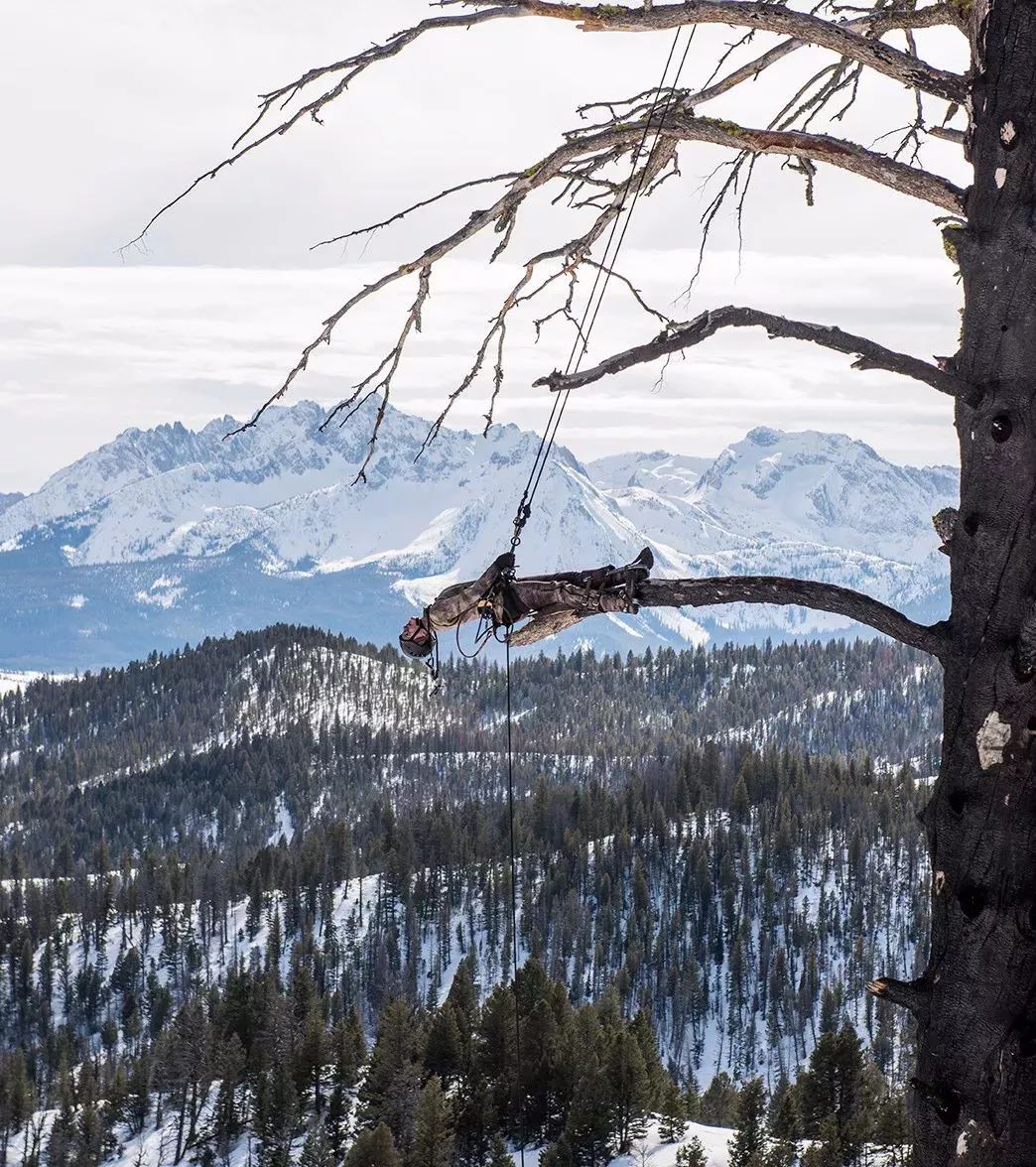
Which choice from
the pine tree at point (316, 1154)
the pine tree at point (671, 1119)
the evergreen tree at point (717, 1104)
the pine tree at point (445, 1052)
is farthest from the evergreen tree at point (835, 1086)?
the evergreen tree at point (717, 1104)

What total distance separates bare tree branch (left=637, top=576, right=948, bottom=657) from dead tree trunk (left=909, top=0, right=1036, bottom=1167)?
0.17 meters

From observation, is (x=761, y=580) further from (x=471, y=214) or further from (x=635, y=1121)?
(x=635, y=1121)

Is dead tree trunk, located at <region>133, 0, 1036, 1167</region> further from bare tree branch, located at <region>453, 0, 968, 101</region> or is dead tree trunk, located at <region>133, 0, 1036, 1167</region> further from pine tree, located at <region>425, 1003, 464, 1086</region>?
pine tree, located at <region>425, 1003, 464, 1086</region>

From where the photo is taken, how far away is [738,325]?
531 cm

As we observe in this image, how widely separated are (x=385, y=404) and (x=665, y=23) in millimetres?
2072

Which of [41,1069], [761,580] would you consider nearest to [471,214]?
[761,580]

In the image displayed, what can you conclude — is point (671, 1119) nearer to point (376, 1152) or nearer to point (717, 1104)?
point (376, 1152)

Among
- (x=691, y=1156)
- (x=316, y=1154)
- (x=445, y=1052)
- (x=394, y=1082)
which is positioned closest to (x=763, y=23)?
(x=691, y=1156)

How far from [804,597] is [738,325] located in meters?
1.17

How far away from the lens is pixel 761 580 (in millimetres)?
5227

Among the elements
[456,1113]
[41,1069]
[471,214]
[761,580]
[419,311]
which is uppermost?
[471,214]

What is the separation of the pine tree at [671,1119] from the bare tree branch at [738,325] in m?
69.0

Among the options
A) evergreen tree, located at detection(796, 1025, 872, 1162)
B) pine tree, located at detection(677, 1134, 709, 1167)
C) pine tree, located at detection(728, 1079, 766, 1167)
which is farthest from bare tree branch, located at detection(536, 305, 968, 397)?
evergreen tree, located at detection(796, 1025, 872, 1162)

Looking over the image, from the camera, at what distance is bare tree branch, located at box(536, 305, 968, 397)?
5.22 meters
